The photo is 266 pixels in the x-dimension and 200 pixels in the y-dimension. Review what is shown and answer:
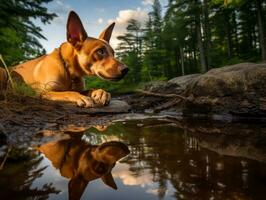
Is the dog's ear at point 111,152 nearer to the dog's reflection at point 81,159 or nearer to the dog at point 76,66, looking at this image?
the dog's reflection at point 81,159

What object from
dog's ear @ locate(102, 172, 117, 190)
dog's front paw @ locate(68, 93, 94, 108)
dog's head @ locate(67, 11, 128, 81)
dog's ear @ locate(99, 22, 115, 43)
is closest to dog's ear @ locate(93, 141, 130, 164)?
dog's ear @ locate(102, 172, 117, 190)

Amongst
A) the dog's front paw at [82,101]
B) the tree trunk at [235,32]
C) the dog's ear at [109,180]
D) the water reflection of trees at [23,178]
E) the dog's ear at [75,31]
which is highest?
the tree trunk at [235,32]

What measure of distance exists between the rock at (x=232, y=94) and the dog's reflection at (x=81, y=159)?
2.84 metres

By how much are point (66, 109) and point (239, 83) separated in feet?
9.42

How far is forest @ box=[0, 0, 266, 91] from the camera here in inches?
499

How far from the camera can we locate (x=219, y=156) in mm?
1539

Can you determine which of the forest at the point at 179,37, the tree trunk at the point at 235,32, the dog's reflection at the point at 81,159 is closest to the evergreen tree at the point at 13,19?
the forest at the point at 179,37

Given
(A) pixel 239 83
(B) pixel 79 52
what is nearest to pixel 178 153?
(A) pixel 239 83

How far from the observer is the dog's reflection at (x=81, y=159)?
43.8 inches

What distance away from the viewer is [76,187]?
3.43 feet

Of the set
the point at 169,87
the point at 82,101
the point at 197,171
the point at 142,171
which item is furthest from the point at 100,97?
the point at 169,87

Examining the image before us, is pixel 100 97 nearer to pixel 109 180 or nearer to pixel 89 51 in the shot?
pixel 89 51

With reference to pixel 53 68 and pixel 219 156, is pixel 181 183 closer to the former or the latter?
pixel 219 156

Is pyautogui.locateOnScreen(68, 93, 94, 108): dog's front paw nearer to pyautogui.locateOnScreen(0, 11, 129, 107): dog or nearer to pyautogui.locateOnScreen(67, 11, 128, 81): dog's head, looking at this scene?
pyautogui.locateOnScreen(0, 11, 129, 107): dog
